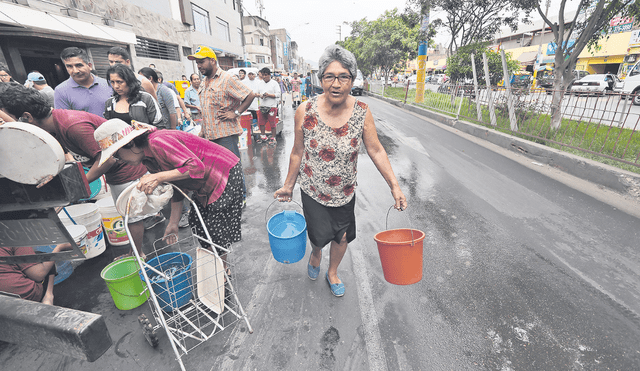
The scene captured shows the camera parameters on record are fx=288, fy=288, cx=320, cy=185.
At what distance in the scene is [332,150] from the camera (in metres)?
2.20

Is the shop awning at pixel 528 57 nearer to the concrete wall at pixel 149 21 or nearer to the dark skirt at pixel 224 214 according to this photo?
the concrete wall at pixel 149 21

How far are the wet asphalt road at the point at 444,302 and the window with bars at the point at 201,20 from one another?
2089 centimetres

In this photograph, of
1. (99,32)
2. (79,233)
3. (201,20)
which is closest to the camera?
(79,233)

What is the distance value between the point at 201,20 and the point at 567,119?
2291 centimetres

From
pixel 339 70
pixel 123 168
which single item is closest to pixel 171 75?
pixel 123 168

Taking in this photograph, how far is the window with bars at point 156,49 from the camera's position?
1392cm

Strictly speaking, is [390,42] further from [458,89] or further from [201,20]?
[458,89]

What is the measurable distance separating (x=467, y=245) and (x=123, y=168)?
12.5 feet

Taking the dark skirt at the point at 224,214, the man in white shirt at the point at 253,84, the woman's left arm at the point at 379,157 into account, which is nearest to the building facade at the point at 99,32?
the man in white shirt at the point at 253,84

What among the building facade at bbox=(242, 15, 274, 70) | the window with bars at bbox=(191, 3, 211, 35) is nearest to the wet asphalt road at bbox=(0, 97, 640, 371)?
the window with bars at bbox=(191, 3, 211, 35)

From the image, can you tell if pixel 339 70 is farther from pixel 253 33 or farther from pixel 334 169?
pixel 253 33

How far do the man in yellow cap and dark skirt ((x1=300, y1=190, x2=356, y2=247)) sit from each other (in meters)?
1.87

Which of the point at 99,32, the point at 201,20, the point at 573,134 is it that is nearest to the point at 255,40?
the point at 201,20

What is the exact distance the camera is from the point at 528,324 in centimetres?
234
